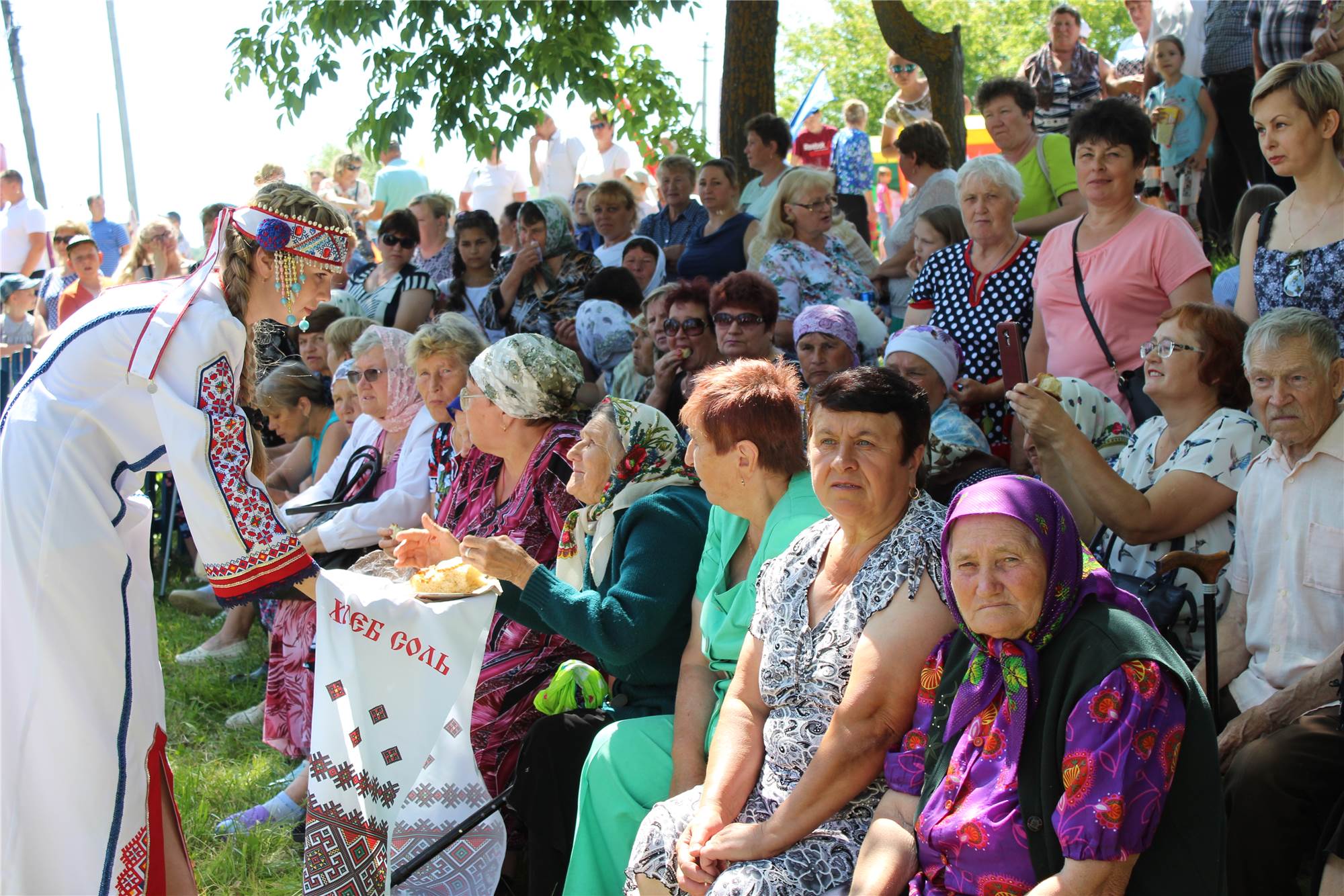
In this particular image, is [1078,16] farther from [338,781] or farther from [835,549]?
[338,781]

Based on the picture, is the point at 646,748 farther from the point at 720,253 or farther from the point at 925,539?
the point at 720,253

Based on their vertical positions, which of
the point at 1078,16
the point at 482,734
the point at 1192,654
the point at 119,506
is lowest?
the point at 482,734

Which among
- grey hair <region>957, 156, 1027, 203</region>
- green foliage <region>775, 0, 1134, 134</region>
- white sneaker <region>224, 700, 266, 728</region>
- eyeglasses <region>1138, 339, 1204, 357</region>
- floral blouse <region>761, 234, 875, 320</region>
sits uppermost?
green foliage <region>775, 0, 1134, 134</region>

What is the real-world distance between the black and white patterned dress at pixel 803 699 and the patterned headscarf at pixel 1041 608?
313 millimetres

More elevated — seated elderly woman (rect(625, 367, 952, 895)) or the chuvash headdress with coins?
the chuvash headdress with coins

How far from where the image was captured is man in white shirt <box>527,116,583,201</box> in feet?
37.7

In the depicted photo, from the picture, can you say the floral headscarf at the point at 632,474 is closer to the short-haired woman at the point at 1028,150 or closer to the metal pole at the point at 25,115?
the short-haired woman at the point at 1028,150

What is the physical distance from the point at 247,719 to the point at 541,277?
9.98 ft

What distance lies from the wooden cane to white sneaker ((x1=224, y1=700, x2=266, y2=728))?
408 cm

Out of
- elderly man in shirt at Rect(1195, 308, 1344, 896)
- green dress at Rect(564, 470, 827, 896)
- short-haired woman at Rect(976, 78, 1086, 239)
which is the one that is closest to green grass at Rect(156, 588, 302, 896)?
green dress at Rect(564, 470, 827, 896)

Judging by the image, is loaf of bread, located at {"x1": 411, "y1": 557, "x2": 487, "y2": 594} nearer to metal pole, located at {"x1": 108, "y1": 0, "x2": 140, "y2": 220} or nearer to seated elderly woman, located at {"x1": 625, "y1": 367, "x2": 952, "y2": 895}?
seated elderly woman, located at {"x1": 625, "y1": 367, "x2": 952, "y2": 895}

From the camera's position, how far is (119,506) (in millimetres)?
3064

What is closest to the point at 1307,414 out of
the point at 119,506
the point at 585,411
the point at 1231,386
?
the point at 1231,386

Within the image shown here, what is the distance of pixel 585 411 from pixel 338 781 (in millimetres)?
1896
